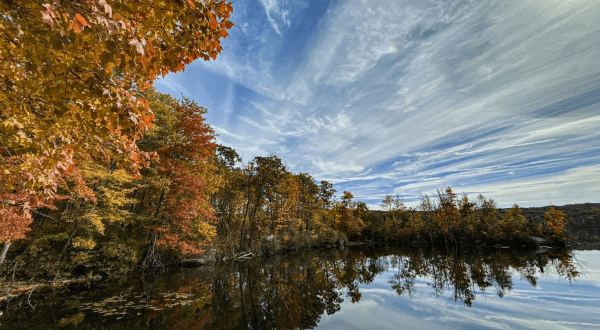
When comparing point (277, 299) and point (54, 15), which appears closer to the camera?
point (54, 15)

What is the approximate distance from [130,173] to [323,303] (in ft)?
36.5

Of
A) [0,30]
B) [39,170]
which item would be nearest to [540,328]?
[39,170]

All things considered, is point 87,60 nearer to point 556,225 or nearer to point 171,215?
point 171,215

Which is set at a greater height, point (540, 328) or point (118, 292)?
point (540, 328)

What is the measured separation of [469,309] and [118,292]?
13995 millimetres

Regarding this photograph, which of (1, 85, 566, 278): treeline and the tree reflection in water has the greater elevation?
(1, 85, 566, 278): treeline

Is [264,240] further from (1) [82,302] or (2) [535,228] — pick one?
(2) [535,228]

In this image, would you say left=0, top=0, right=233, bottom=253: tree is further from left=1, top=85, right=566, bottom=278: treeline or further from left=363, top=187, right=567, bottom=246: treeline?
left=363, top=187, right=567, bottom=246: treeline

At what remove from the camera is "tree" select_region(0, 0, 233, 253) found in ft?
6.38

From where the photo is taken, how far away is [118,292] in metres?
10.0

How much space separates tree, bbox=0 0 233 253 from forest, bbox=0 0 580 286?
2 centimetres

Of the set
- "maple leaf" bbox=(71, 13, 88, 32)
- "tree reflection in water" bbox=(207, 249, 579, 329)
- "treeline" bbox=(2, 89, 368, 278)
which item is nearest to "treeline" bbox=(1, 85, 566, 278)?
"treeline" bbox=(2, 89, 368, 278)

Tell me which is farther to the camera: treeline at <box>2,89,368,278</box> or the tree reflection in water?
treeline at <box>2,89,368,278</box>

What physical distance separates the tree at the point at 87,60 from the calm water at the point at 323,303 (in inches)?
225
